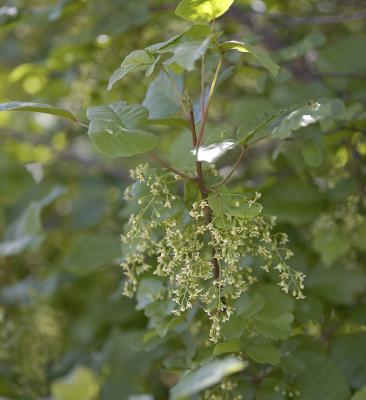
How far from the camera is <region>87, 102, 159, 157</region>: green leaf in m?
0.95

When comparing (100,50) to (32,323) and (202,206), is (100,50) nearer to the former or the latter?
(32,323)

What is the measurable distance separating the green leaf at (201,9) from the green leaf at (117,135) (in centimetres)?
18

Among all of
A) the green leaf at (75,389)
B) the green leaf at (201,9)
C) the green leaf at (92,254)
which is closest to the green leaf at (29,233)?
the green leaf at (92,254)

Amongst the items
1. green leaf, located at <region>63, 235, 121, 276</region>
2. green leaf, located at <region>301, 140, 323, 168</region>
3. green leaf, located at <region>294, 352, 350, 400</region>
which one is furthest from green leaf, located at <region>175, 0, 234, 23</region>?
green leaf, located at <region>63, 235, 121, 276</region>

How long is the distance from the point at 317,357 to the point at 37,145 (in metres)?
1.79

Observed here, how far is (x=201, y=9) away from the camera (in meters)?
1.00

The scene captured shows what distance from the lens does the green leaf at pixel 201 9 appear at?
0.99 meters

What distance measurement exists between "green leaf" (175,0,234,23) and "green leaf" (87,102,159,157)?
0.18 m

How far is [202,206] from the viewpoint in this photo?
101cm

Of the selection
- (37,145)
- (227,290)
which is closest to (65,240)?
(37,145)

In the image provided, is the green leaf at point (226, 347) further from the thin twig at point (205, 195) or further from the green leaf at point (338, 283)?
the green leaf at point (338, 283)

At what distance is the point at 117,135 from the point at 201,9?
23 cm

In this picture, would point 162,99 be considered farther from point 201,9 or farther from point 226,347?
point 226,347

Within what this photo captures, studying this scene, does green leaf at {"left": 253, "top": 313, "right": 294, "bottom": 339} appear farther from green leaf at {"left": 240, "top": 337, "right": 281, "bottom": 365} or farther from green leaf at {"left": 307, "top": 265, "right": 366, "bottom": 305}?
green leaf at {"left": 307, "top": 265, "right": 366, "bottom": 305}
